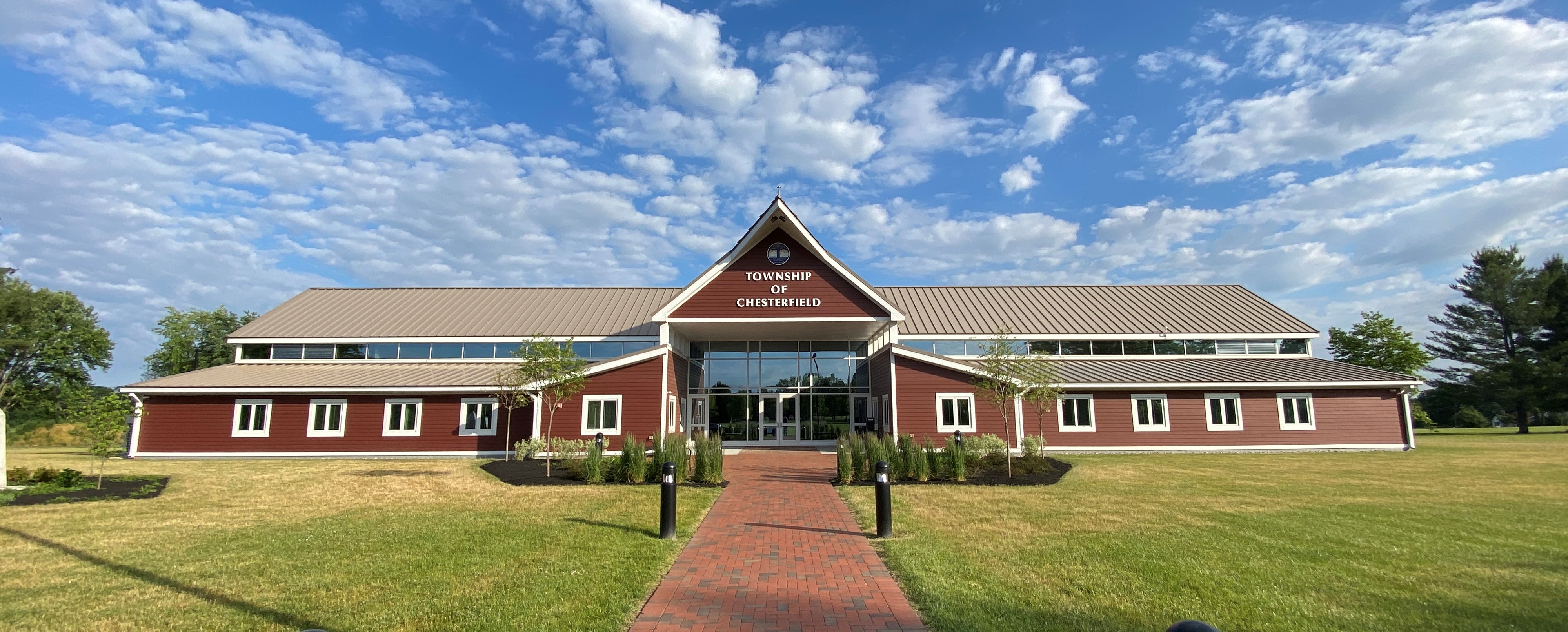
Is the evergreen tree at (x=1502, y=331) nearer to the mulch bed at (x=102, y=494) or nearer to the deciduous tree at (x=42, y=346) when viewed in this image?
the mulch bed at (x=102, y=494)

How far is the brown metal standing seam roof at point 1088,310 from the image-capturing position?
3000 centimetres

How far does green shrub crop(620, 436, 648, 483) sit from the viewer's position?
51.6 feet

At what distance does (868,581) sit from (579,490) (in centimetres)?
906

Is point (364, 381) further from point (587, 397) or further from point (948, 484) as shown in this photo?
point (948, 484)

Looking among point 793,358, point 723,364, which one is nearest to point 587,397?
point 723,364

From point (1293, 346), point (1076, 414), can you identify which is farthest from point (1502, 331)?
point (1076, 414)

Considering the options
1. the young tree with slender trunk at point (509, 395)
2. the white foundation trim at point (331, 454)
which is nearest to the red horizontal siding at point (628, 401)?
the young tree with slender trunk at point (509, 395)

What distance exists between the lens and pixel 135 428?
2431 centimetres

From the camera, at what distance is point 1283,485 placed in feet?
49.3

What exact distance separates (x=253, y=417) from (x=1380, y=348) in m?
54.7

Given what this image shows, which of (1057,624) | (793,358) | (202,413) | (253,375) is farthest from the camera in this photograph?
(793,358)

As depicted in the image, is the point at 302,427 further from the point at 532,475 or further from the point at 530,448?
the point at 532,475

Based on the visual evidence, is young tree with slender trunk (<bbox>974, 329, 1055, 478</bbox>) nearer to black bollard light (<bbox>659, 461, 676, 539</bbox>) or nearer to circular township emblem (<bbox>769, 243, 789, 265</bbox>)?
circular township emblem (<bbox>769, 243, 789, 265</bbox>)

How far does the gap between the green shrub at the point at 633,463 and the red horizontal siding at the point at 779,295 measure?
9763mm
